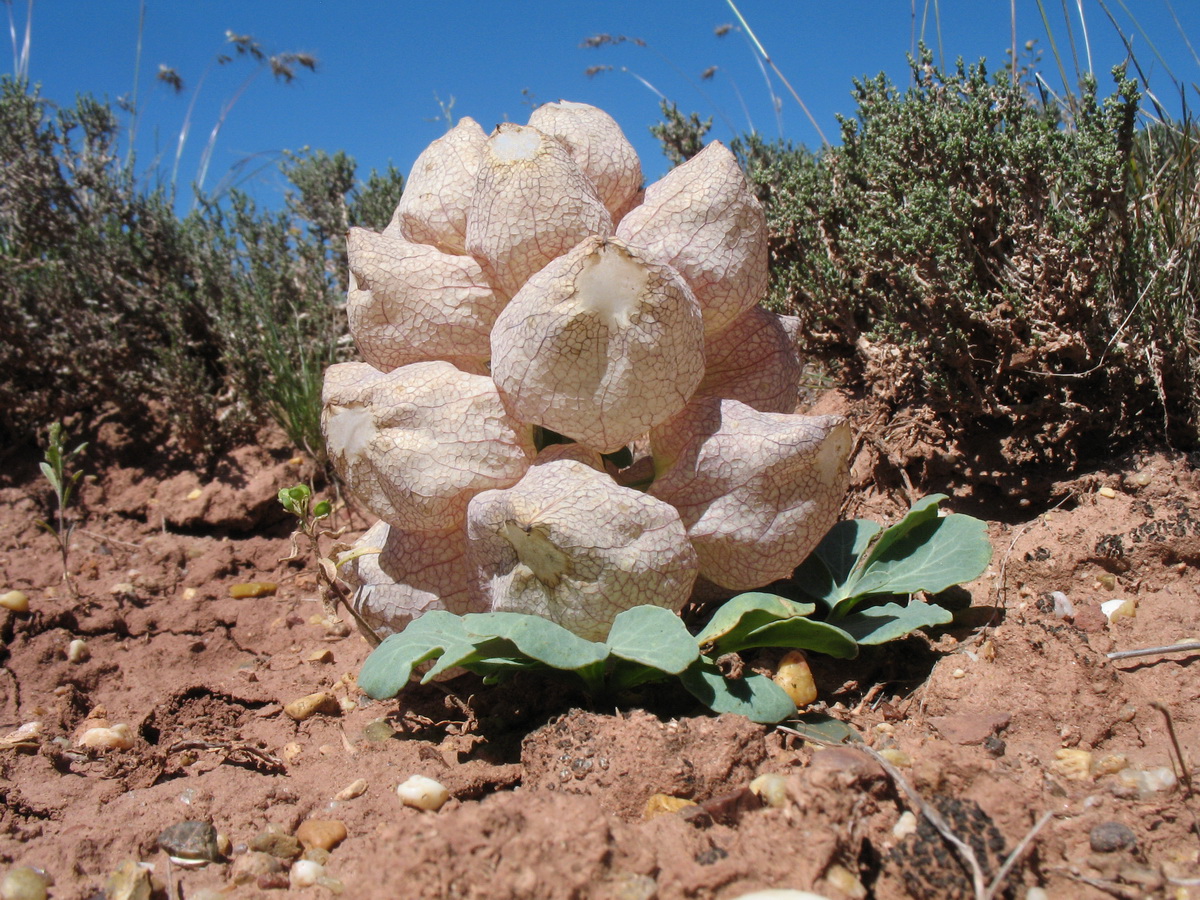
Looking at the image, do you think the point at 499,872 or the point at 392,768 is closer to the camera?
the point at 499,872

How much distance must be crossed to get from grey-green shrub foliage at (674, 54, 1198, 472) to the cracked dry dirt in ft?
0.79

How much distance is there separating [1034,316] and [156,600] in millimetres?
2929

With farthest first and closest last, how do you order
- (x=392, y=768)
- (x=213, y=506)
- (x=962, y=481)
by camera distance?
(x=213, y=506) → (x=962, y=481) → (x=392, y=768)

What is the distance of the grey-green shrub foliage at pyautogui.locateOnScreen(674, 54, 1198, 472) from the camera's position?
2.35 m

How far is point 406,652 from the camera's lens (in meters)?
1.54

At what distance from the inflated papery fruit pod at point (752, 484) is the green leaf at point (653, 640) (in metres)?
0.26

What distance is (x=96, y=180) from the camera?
4.50 m

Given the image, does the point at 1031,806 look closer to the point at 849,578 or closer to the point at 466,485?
the point at 849,578

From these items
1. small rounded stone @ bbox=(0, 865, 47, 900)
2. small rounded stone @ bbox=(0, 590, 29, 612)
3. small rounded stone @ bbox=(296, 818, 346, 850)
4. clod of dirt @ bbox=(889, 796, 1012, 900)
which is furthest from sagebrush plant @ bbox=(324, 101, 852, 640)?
small rounded stone @ bbox=(0, 590, 29, 612)

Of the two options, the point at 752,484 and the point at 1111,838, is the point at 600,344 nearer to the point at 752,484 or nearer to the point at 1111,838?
the point at 752,484

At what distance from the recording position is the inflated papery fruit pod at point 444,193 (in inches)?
75.9

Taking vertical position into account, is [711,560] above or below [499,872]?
above

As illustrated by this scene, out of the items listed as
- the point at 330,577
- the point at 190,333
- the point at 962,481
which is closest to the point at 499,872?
the point at 330,577

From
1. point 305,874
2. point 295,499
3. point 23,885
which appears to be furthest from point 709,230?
point 23,885
